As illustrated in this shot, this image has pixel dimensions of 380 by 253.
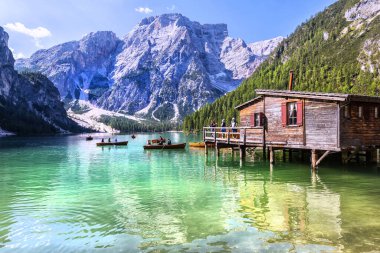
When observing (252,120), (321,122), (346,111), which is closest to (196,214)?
(321,122)

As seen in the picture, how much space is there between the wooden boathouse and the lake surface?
2775mm

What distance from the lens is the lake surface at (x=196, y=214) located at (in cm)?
1332

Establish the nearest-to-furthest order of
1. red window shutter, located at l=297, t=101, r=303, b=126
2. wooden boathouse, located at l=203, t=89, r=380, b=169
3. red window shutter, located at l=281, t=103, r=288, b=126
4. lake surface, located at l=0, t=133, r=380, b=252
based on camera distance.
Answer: lake surface, located at l=0, t=133, r=380, b=252 → wooden boathouse, located at l=203, t=89, r=380, b=169 → red window shutter, located at l=297, t=101, r=303, b=126 → red window shutter, located at l=281, t=103, r=288, b=126

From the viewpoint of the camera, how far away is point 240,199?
69.9ft

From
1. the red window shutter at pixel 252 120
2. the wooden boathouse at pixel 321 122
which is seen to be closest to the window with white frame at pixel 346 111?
the wooden boathouse at pixel 321 122

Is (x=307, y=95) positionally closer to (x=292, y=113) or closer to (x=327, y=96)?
(x=327, y=96)

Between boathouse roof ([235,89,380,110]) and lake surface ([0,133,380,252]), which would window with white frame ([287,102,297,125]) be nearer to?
boathouse roof ([235,89,380,110])

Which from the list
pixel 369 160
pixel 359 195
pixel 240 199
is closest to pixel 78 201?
pixel 240 199

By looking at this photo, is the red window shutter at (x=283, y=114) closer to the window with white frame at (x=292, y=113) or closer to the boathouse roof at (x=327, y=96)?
the window with white frame at (x=292, y=113)

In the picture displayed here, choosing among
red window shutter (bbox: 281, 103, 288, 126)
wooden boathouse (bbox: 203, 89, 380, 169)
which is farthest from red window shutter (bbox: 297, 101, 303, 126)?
red window shutter (bbox: 281, 103, 288, 126)

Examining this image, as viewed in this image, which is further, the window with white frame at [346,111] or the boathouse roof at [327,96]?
the window with white frame at [346,111]

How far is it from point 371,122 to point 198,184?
1695 cm

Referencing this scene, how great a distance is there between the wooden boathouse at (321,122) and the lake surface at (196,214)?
2.77 metres

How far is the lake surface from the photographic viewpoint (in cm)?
1332
